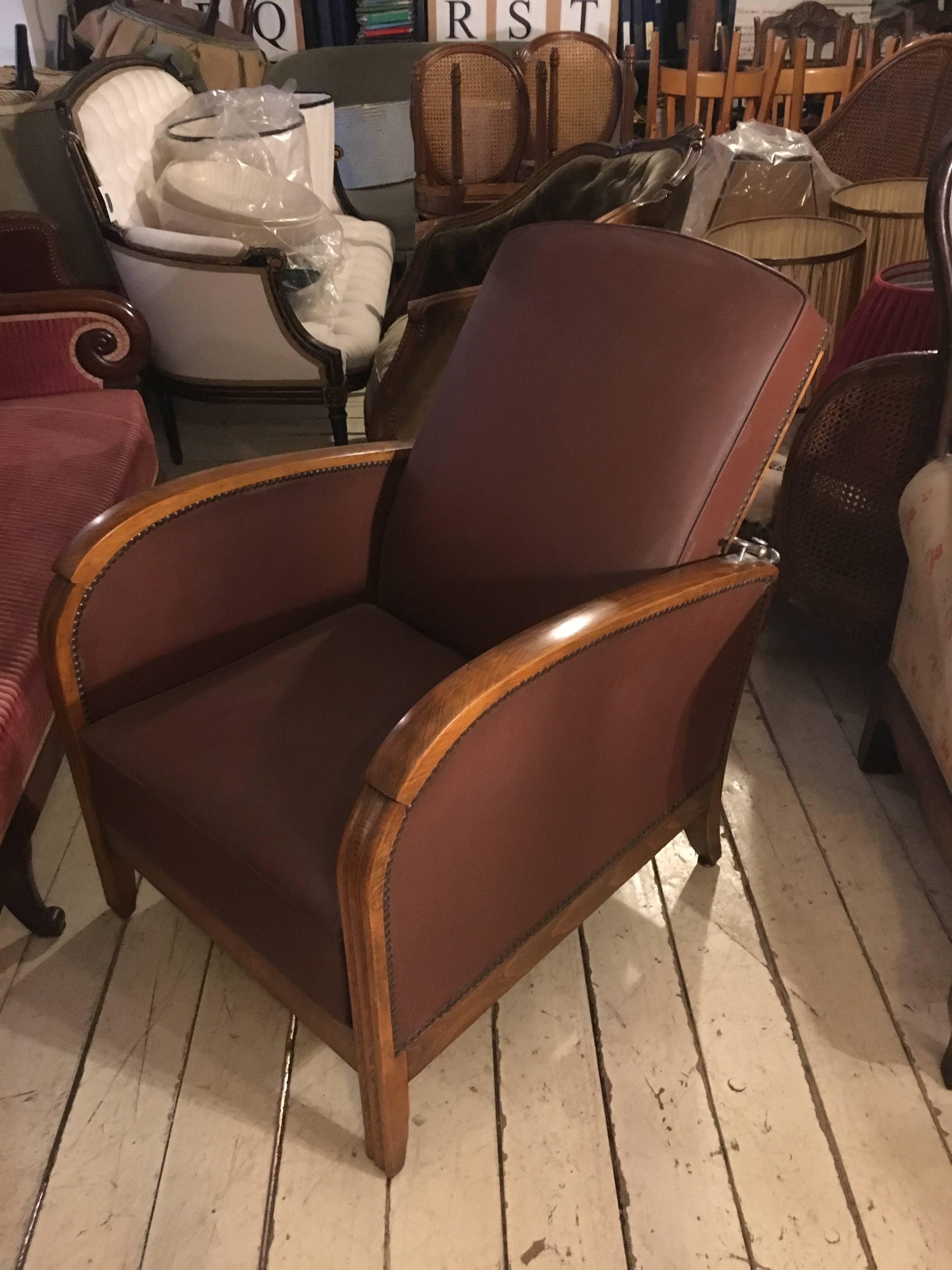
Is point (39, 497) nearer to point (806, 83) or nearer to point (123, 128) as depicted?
point (123, 128)

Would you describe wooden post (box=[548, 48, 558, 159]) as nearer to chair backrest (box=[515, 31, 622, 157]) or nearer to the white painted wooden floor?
chair backrest (box=[515, 31, 622, 157])

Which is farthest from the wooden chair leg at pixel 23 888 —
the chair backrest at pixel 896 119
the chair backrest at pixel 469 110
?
the chair backrest at pixel 469 110

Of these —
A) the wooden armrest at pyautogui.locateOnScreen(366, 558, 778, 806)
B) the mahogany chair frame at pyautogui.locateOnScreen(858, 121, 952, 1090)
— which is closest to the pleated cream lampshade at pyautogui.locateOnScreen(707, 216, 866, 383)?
the mahogany chair frame at pyautogui.locateOnScreen(858, 121, 952, 1090)

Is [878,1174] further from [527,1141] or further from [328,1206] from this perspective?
[328,1206]

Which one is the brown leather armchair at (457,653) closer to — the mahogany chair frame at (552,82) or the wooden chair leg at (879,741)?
the wooden chair leg at (879,741)

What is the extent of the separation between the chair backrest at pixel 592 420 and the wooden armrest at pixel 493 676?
0.12 m

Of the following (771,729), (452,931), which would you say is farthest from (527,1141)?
(771,729)

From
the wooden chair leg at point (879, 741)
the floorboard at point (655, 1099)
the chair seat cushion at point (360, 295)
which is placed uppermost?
the chair seat cushion at point (360, 295)

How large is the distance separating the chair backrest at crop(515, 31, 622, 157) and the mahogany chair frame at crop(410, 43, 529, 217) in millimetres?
69

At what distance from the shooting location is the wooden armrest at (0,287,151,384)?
183 cm

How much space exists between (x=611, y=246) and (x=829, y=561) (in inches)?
29.7

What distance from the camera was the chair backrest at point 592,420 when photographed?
105 centimetres

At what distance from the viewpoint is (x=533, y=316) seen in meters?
1.19

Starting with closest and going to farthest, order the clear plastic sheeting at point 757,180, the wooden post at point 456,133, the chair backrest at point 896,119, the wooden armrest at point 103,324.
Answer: the wooden armrest at point 103,324 → the clear plastic sheeting at point 757,180 → the chair backrest at point 896,119 → the wooden post at point 456,133
